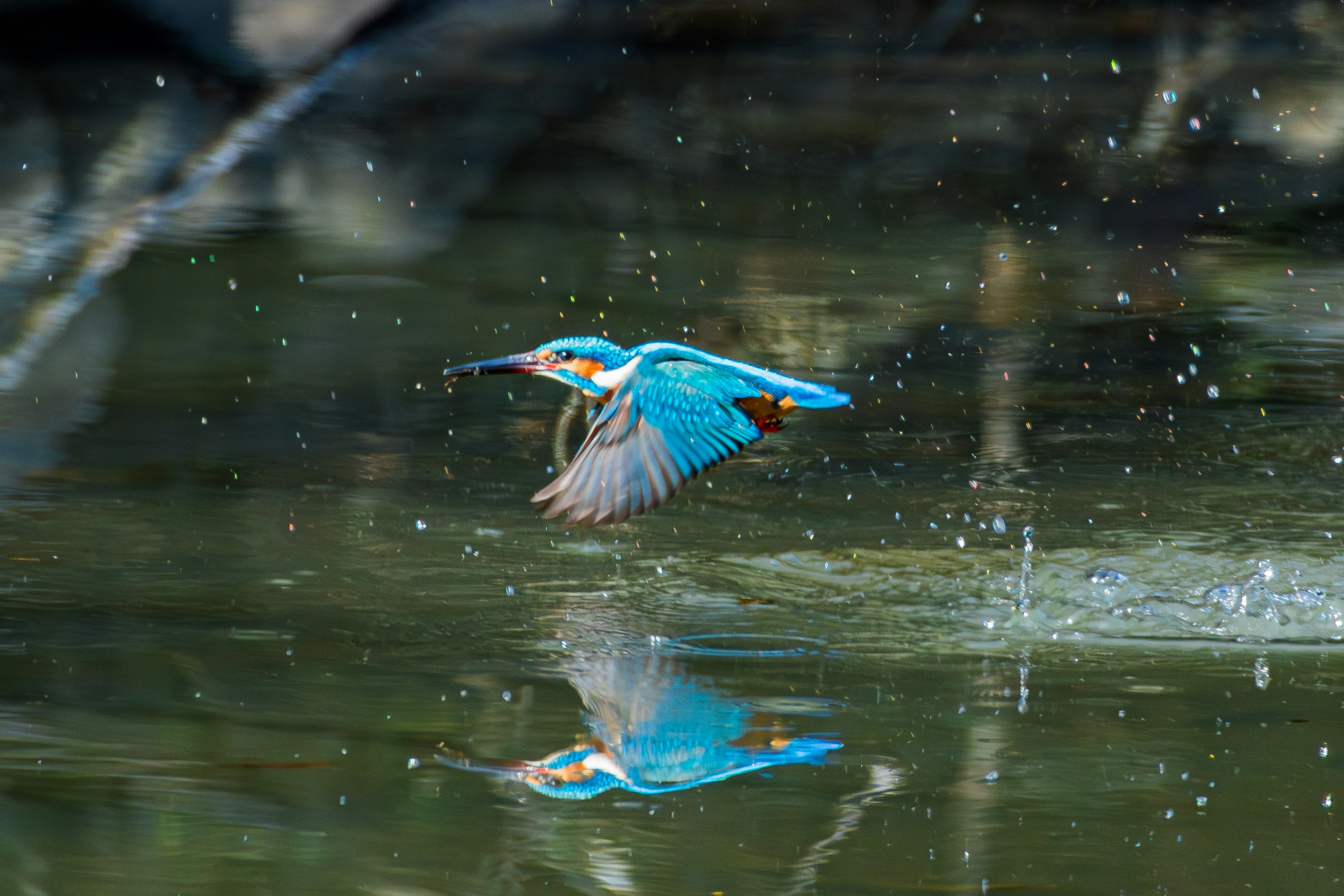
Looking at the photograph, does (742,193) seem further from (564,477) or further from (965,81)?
(564,477)

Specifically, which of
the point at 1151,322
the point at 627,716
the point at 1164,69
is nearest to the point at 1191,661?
the point at 627,716

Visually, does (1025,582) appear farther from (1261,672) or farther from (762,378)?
(762,378)

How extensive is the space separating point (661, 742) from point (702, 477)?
2817 millimetres

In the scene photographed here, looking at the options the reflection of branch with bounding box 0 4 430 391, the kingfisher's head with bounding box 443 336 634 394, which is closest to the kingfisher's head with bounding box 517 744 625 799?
the kingfisher's head with bounding box 443 336 634 394

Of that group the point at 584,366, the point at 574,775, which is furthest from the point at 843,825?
the point at 584,366

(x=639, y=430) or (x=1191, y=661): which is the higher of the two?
(x=639, y=430)

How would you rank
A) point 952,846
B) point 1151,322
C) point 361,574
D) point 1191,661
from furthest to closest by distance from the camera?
1. point 1151,322
2. point 361,574
3. point 1191,661
4. point 952,846

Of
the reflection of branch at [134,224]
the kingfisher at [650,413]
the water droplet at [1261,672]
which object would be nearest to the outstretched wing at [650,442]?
the kingfisher at [650,413]

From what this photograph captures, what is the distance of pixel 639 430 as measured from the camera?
9.95 ft

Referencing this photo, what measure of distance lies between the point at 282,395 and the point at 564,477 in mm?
3717

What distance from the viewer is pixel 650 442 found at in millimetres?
3018

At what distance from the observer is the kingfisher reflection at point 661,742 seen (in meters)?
2.49

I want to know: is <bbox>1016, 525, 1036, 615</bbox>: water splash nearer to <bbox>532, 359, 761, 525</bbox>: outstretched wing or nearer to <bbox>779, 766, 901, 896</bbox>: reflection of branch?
<bbox>532, 359, 761, 525</bbox>: outstretched wing

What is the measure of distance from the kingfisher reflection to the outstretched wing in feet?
1.09
